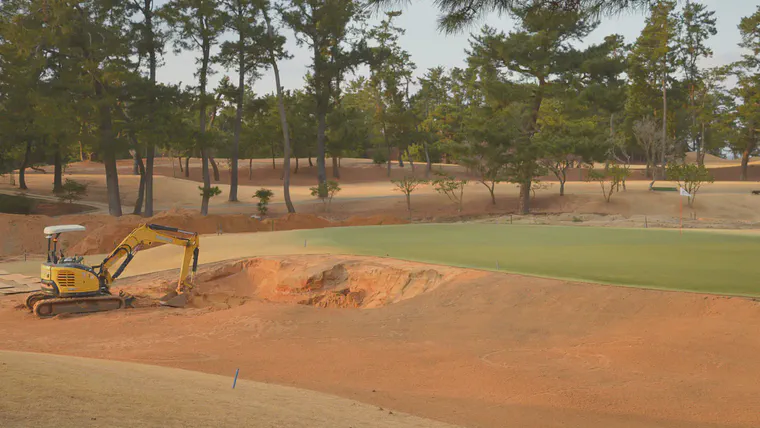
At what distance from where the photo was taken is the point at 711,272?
12641 mm

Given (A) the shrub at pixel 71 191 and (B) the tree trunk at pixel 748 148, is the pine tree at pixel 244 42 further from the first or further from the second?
(B) the tree trunk at pixel 748 148

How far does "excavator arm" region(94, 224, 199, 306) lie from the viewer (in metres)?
13.8

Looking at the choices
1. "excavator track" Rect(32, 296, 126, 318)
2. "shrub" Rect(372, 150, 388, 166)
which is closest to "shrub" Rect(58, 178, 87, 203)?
"excavator track" Rect(32, 296, 126, 318)

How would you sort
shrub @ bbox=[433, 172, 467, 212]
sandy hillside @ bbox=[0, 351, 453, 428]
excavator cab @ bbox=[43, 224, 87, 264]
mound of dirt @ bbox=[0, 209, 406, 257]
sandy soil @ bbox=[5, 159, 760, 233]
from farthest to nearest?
shrub @ bbox=[433, 172, 467, 212]
sandy soil @ bbox=[5, 159, 760, 233]
mound of dirt @ bbox=[0, 209, 406, 257]
excavator cab @ bbox=[43, 224, 87, 264]
sandy hillside @ bbox=[0, 351, 453, 428]

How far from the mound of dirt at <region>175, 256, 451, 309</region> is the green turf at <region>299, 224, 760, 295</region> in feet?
4.08

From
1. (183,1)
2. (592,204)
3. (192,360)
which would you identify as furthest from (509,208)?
(192,360)

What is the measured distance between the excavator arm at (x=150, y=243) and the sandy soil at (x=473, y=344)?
68 cm

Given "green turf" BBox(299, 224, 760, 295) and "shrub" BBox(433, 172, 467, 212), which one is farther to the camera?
"shrub" BBox(433, 172, 467, 212)

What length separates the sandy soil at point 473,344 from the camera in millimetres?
7707

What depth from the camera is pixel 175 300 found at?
14.4 metres


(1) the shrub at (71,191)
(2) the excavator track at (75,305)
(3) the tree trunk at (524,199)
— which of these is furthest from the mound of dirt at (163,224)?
(3) the tree trunk at (524,199)

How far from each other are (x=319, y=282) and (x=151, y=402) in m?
9.50

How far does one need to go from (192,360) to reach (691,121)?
241ft

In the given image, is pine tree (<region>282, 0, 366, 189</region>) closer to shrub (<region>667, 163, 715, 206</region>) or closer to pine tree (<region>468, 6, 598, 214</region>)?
pine tree (<region>468, 6, 598, 214</region>)
